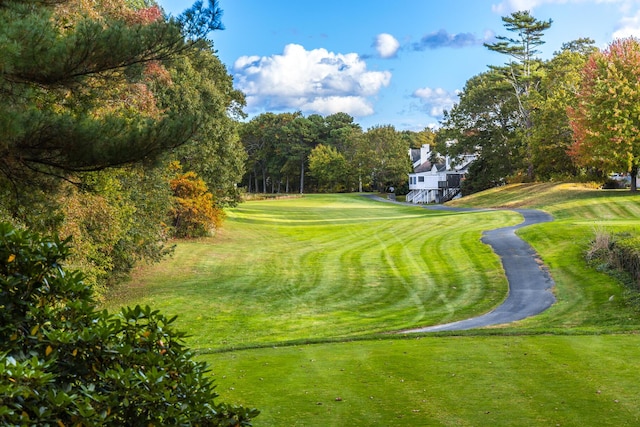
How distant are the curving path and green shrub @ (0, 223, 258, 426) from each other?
A: 41.6 feet

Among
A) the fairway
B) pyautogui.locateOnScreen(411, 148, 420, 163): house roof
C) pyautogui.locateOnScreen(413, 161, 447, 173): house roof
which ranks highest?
pyautogui.locateOnScreen(411, 148, 420, 163): house roof

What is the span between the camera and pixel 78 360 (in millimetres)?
3986

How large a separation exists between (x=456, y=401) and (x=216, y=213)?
105 ft

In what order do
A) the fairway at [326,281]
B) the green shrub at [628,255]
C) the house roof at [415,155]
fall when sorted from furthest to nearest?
the house roof at [415,155] → the fairway at [326,281] → the green shrub at [628,255]

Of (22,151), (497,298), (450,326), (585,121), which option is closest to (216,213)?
(497,298)

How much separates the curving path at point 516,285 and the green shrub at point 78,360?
12.7 meters

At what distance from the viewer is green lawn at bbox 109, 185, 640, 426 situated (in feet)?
24.6

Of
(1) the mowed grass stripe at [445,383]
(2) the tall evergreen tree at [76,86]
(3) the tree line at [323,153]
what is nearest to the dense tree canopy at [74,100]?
(2) the tall evergreen tree at [76,86]

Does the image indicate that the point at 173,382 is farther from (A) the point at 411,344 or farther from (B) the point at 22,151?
(A) the point at 411,344

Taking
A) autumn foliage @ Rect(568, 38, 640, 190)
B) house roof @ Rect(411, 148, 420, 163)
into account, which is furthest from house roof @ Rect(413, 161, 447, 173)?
autumn foliage @ Rect(568, 38, 640, 190)

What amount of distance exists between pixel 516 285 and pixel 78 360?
70.5ft

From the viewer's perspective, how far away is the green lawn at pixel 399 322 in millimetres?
7508

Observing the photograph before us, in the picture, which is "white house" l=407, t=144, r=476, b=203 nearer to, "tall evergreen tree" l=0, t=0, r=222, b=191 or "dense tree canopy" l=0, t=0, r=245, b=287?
"dense tree canopy" l=0, t=0, r=245, b=287

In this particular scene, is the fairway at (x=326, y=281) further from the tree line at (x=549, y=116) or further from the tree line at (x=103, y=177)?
the tree line at (x=549, y=116)
